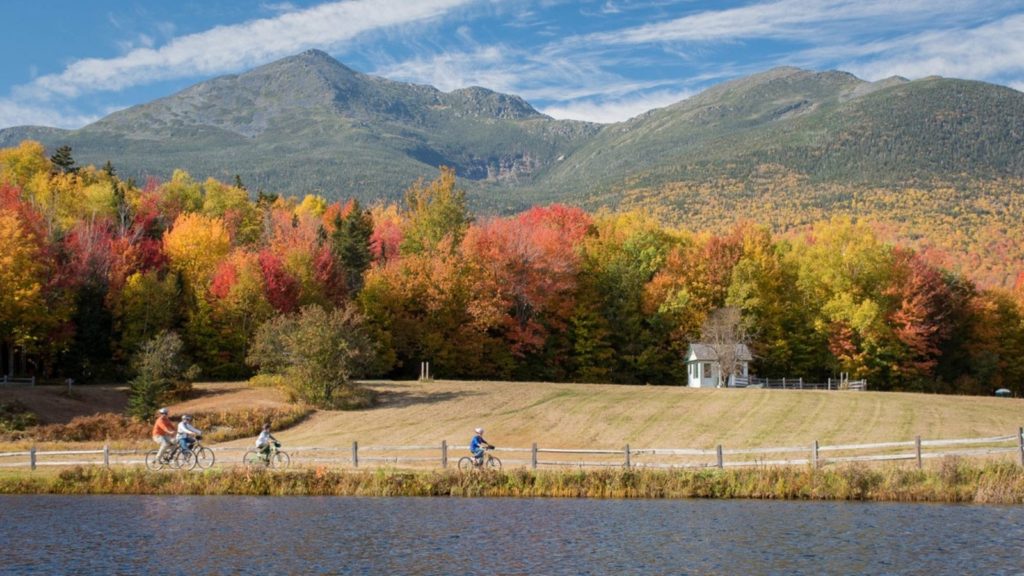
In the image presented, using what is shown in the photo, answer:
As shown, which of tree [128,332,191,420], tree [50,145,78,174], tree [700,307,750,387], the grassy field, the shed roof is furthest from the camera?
tree [50,145,78,174]

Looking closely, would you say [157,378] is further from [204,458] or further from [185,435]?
[185,435]

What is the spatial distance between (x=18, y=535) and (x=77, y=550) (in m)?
3.12

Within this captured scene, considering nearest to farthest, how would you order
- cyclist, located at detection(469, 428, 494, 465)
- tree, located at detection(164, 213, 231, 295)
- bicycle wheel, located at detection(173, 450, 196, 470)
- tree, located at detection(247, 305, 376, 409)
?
cyclist, located at detection(469, 428, 494, 465) < bicycle wheel, located at detection(173, 450, 196, 470) < tree, located at detection(247, 305, 376, 409) < tree, located at detection(164, 213, 231, 295)

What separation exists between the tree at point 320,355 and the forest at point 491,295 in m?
9.51

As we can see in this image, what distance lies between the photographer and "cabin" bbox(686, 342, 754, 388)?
82688 mm

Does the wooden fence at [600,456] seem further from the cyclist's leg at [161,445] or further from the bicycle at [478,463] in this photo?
the cyclist's leg at [161,445]

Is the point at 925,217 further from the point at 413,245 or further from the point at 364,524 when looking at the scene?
the point at 364,524

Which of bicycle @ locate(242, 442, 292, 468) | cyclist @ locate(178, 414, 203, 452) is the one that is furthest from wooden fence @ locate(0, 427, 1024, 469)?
cyclist @ locate(178, 414, 203, 452)

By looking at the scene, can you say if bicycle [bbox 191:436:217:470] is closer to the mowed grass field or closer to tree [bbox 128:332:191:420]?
the mowed grass field

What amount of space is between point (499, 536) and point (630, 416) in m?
33.3

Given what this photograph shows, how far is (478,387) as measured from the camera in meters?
69.8

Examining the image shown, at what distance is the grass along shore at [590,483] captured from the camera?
3353cm

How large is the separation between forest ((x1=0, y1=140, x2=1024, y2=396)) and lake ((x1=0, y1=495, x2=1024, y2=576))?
43.1 metres

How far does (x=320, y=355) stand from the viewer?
2436 inches
